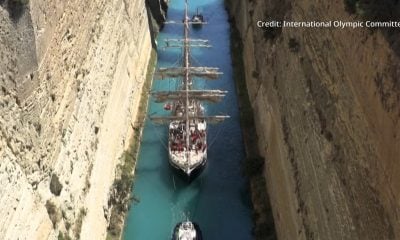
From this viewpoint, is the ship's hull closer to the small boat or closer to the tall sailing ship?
the tall sailing ship

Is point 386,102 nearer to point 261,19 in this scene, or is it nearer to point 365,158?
point 365,158

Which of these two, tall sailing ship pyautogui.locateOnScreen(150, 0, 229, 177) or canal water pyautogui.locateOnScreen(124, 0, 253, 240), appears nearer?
canal water pyautogui.locateOnScreen(124, 0, 253, 240)

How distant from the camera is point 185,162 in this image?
50.4 ft

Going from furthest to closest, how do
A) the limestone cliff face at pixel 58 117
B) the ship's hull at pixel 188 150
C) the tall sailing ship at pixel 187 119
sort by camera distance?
the tall sailing ship at pixel 187 119 < the ship's hull at pixel 188 150 < the limestone cliff face at pixel 58 117

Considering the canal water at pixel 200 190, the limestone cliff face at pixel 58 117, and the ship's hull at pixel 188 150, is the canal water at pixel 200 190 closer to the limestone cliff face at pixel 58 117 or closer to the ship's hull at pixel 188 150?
the ship's hull at pixel 188 150

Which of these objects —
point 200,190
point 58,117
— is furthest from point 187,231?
point 58,117

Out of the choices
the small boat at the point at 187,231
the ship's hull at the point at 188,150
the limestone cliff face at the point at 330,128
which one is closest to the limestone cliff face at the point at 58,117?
the ship's hull at the point at 188,150

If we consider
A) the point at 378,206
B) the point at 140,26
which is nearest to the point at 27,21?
the point at 378,206

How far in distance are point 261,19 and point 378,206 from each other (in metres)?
9.95

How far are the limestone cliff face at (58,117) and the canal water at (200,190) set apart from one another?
104 centimetres

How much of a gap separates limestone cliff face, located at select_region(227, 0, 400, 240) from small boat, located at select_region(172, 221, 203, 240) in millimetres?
1859

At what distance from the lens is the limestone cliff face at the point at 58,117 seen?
9406mm

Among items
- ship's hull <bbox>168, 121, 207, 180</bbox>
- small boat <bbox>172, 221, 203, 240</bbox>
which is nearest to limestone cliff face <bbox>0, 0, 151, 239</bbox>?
ship's hull <bbox>168, 121, 207, 180</bbox>

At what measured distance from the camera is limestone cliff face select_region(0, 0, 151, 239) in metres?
9.41
